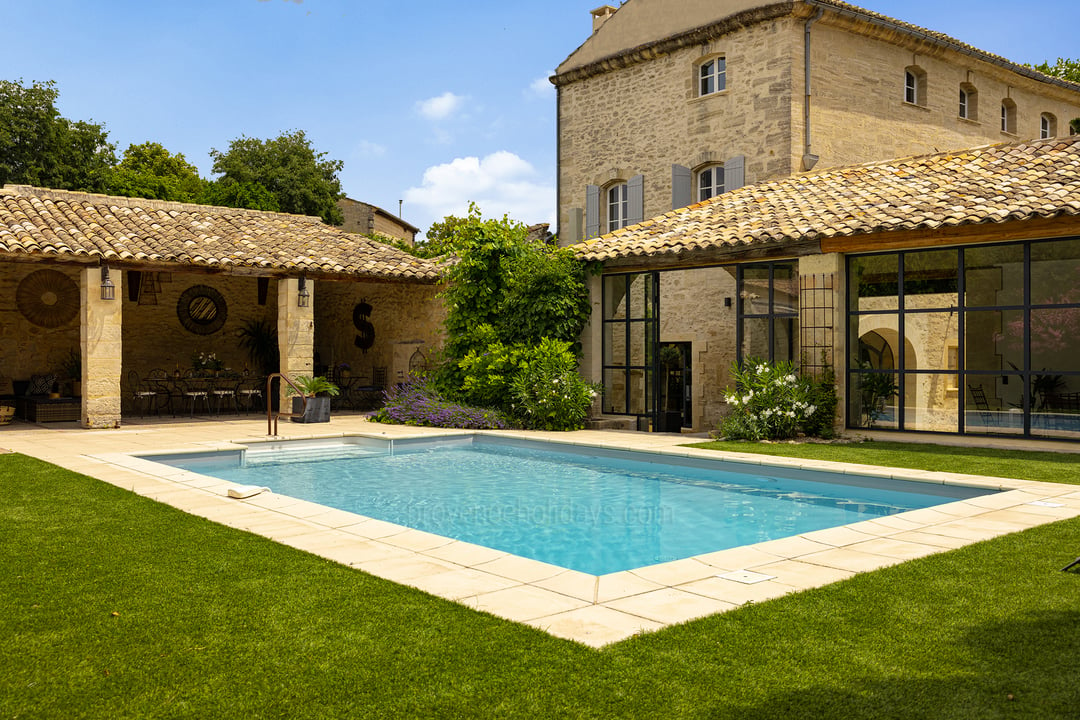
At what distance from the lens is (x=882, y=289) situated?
12227mm

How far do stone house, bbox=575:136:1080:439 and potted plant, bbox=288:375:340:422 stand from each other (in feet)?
15.2

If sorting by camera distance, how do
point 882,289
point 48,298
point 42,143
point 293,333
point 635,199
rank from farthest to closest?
1. point 42,143
2. point 635,199
3. point 48,298
4. point 293,333
5. point 882,289

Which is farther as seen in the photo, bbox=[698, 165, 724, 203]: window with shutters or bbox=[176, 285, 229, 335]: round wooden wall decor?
bbox=[176, 285, 229, 335]: round wooden wall decor

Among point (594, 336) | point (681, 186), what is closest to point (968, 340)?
point (681, 186)

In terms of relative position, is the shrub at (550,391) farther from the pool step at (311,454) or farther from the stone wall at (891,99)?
the stone wall at (891,99)

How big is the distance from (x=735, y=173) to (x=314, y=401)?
942cm

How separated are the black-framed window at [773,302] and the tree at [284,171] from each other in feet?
99.6

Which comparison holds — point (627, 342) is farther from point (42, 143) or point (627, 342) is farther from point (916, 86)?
point (42, 143)

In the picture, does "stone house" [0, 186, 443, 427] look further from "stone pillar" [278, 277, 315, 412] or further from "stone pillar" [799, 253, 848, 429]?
"stone pillar" [799, 253, 848, 429]

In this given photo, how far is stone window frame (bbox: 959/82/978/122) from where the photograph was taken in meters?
19.3

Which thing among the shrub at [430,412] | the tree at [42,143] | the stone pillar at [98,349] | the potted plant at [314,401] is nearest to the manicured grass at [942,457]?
the shrub at [430,412]

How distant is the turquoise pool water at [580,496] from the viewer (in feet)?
20.7

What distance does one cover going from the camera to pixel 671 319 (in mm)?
17969

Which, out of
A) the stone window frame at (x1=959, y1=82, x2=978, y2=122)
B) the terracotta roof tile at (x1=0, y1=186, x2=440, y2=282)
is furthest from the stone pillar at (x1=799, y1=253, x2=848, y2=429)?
the stone window frame at (x1=959, y1=82, x2=978, y2=122)
